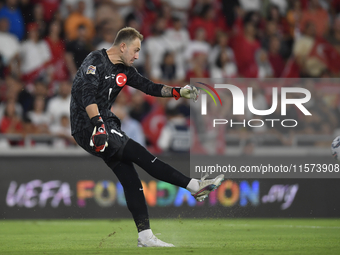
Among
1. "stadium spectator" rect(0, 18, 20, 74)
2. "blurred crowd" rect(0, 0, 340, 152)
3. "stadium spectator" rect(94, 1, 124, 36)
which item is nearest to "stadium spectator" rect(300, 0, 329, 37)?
"blurred crowd" rect(0, 0, 340, 152)

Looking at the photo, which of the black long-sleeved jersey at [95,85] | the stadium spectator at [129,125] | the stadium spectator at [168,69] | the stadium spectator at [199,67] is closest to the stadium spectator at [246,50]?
the stadium spectator at [199,67]

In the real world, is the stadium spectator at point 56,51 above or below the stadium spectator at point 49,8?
below

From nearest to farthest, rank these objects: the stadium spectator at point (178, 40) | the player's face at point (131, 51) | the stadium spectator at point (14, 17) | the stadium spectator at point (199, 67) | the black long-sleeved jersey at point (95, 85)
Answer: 1. the black long-sleeved jersey at point (95, 85)
2. the player's face at point (131, 51)
3. the stadium spectator at point (14, 17)
4. the stadium spectator at point (199, 67)
5. the stadium spectator at point (178, 40)

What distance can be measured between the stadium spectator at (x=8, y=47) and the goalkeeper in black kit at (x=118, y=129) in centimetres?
612

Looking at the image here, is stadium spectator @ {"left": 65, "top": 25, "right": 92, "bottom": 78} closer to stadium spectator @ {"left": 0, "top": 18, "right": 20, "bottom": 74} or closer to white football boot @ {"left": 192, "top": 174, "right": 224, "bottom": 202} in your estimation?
stadium spectator @ {"left": 0, "top": 18, "right": 20, "bottom": 74}

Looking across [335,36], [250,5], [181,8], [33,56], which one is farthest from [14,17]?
[335,36]

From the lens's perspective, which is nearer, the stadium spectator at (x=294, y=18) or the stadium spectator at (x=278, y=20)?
the stadium spectator at (x=294, y=18)

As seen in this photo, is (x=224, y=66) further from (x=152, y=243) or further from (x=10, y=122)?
(x=152, y=243)

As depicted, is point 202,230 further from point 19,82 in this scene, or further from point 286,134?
point 19,82

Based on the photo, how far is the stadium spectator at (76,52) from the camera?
11.6m

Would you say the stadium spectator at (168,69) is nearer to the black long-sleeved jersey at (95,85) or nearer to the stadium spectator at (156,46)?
the stadium spectator at (156,46)

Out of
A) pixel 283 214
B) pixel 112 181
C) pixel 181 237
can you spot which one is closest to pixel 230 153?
pixel 283 214

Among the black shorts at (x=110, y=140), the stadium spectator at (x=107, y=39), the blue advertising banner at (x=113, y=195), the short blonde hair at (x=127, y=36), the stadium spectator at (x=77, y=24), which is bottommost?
the blue advertising banner at (x=113, y=195)

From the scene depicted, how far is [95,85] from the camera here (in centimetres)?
Answer: 562
